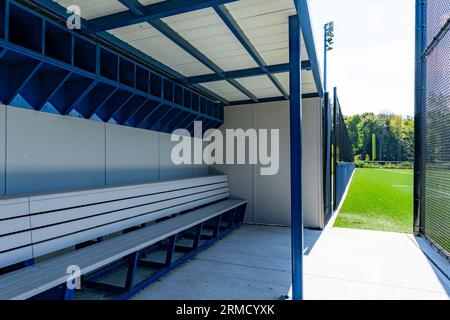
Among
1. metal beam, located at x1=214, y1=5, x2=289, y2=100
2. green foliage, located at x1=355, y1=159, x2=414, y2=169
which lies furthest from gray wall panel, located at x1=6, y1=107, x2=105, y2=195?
green foliage, located at x1=355, y1=159, x2=414, y2=169

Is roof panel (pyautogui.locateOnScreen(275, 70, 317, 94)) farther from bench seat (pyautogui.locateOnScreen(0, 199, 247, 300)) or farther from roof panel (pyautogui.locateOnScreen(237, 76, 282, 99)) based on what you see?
bench seat (pyautogui.locateOnScreen(0, 199, 247, 300))

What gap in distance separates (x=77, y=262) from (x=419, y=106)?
5.32 metres

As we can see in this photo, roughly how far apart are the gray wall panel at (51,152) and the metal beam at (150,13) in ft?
3.05

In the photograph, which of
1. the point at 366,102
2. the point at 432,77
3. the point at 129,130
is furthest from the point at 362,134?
the point at 129,130

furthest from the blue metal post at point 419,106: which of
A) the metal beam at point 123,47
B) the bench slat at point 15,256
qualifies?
the bench slat at point 15,256

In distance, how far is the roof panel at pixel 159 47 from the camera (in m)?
2.67

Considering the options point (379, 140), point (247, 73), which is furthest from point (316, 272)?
point (379, 140)

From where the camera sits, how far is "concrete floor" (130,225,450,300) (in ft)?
8.91

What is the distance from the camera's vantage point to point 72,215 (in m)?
2.39

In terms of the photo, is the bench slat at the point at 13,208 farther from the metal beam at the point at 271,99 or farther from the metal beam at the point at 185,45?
the metal beam at the point at 271,99

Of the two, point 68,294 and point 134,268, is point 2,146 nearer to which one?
point 68,294

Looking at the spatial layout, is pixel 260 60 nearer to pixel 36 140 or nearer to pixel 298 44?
pixel 298 44

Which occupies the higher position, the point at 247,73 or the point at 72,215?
the point at 247,73

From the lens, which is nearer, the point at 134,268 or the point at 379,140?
the point at 134,268
